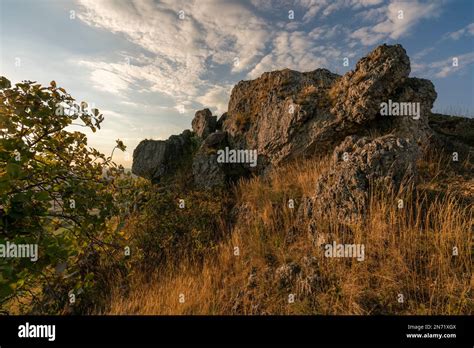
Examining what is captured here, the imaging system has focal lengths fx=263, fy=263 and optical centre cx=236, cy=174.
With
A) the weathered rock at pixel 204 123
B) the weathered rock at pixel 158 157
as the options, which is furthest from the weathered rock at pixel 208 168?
the weathered rock at pixel 204 123

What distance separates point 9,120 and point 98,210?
1645 millimetres

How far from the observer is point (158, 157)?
12.3m

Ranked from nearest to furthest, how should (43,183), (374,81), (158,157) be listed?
(43,183), (374,81), (158,157)

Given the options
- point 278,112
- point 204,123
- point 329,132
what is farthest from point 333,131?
point 204,123

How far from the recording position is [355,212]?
5.46 metres

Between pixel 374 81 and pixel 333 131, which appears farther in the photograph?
pixel 333 131

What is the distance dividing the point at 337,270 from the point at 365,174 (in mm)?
2200

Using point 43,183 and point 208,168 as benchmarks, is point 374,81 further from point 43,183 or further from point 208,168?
point 43,183

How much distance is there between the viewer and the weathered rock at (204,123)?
13605mm

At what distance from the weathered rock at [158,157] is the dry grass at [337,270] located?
18.5 feet

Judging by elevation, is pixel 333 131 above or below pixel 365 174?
above

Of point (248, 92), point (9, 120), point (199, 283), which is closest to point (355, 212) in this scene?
point (199, 283)

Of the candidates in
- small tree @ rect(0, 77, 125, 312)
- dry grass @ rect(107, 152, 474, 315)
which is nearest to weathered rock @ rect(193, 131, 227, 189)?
dry grass @ rect(107, 152, 474, 315)
